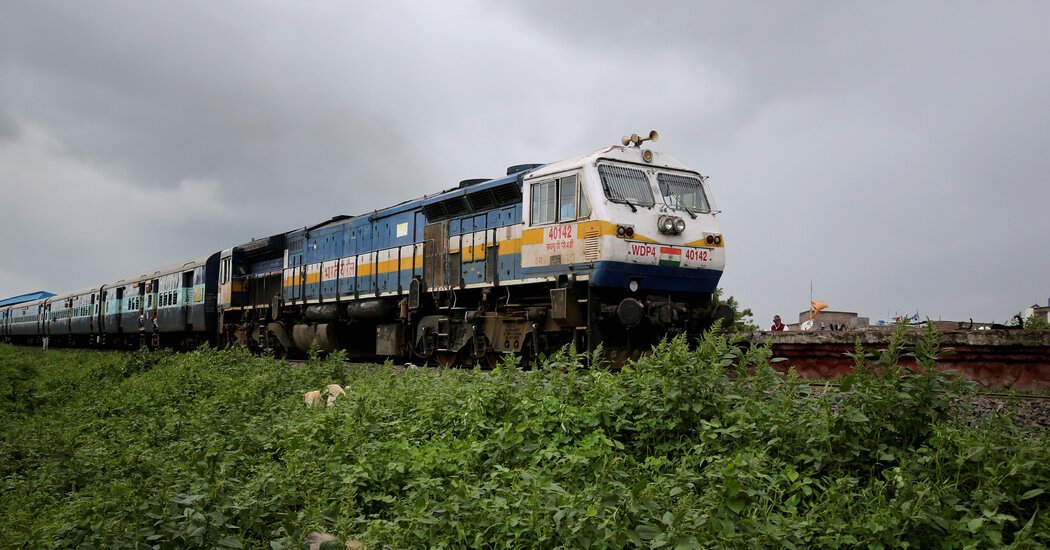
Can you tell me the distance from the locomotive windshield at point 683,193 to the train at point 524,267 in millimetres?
25

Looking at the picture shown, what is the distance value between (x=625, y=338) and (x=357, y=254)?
884 cm

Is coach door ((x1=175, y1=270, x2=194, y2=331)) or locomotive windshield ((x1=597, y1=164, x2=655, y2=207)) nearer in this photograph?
locomotive windshield ((x1=597, y1=164, x2=655, y2=207))

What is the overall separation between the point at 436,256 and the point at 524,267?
3.18 m

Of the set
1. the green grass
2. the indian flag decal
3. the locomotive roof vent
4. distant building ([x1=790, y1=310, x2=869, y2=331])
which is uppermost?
the locomotive roof vent

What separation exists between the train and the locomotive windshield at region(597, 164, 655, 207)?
0.07ft

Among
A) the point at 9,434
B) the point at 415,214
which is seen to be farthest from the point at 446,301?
the point at 9,434

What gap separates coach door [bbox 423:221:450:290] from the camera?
1459 centimetres

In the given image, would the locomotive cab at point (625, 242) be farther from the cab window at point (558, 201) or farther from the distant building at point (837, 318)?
the distant building at point (837, 318)

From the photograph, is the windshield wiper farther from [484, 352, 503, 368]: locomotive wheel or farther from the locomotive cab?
[484, 352, 503, 368]: locomotive wheel

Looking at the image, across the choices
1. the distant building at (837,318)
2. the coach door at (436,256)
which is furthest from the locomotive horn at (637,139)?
the distant building at (837,318)

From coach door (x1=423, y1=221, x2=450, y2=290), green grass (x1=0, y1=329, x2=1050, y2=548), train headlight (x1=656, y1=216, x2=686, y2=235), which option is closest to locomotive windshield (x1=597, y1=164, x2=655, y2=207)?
train headlight (x1=656, y1=216, x2=686, y2=235)

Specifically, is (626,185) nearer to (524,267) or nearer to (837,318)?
(524,267)

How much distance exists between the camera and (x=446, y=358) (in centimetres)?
1475

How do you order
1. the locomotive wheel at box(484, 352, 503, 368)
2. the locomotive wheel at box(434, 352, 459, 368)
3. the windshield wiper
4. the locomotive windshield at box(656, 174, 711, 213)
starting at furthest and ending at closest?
the locomotive wheel at box(434, 352, 459, 368), the locomotive wheel at box(484, 352, 503, 368), the locomotive windshield at box(656, 174, 711, 213), the windshield wiper
